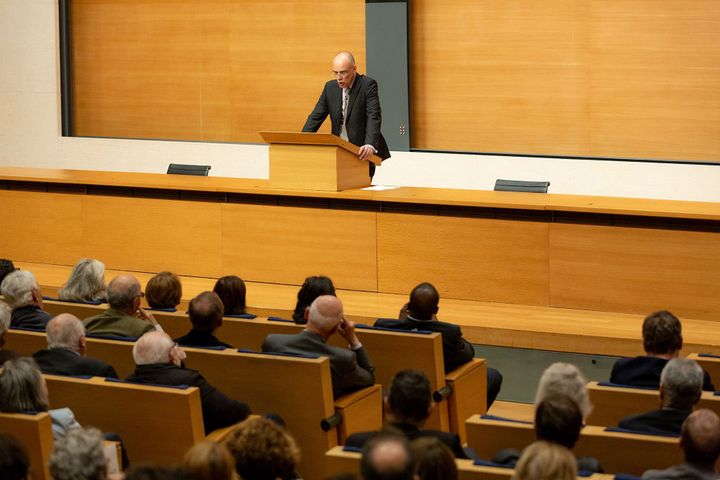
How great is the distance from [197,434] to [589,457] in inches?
57.4

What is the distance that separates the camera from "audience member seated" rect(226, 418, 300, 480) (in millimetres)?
3301

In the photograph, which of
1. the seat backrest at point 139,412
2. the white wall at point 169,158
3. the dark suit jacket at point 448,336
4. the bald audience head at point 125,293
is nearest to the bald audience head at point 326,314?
the dark suit jacket at point 448,336

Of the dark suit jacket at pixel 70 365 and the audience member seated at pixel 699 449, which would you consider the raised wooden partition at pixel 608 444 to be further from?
the dark suit jacket at pixel 70 365

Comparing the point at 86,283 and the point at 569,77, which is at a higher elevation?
the point at 569,77

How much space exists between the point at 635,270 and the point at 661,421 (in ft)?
8.28

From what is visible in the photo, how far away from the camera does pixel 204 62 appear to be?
1189 cm

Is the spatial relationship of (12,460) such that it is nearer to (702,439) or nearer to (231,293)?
(702,439)

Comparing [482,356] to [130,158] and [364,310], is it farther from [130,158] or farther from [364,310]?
[130,158]

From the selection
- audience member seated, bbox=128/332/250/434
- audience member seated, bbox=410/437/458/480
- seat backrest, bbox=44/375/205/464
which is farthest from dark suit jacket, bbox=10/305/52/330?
audience member seated, bbox=410/437/458/480

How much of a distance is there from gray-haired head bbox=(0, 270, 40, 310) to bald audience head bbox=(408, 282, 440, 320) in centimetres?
183

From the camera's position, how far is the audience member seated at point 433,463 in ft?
10.3

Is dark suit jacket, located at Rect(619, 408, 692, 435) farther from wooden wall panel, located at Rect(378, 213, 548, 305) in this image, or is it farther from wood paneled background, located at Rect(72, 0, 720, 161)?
wood paneled background, located at Rect(72, 0, 720, 161)

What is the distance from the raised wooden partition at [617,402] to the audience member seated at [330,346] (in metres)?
1.02

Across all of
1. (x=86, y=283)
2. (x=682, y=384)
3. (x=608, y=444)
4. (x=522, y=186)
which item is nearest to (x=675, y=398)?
(x=682, y=384)
